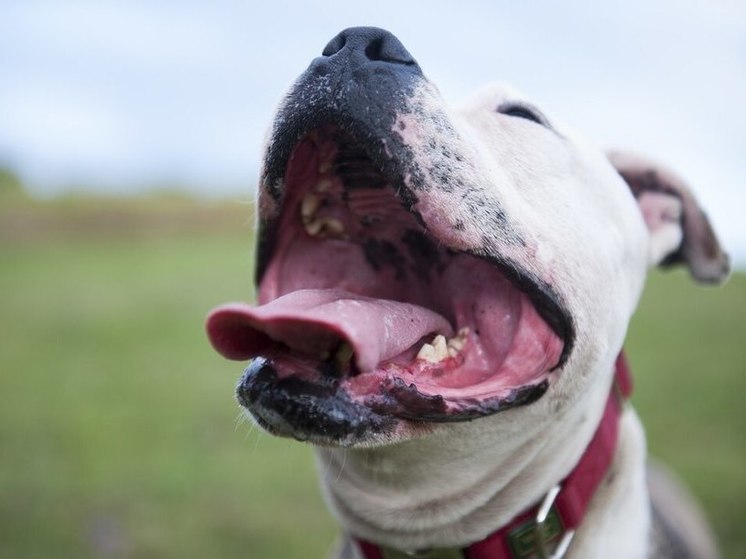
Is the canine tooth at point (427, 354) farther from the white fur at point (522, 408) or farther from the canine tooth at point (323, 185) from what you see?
the canine tooth at point (323, 185)

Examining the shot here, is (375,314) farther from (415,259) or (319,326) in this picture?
(415,259)

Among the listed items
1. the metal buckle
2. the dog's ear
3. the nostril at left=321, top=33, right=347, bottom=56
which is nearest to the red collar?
the metal buckle

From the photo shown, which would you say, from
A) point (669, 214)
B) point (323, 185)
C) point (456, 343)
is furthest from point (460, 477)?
point (669, 214)

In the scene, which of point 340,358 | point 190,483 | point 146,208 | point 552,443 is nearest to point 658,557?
point 552,443

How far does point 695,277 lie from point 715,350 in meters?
6.93

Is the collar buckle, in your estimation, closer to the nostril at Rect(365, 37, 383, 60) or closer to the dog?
the dog

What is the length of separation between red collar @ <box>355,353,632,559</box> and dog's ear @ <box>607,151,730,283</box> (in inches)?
38.7

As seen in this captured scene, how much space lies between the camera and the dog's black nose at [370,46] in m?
2.25

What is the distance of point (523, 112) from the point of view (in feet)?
9.27

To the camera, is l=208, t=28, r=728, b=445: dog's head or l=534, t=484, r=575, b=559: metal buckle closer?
l=208, t=28, r=728, b=445: dog's head

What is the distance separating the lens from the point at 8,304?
465 inches

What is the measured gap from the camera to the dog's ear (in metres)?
3.26

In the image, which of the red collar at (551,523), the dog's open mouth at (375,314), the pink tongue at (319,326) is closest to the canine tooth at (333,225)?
the dog's open mouth at (375,314)

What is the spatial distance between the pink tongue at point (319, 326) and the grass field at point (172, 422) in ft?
1.09
